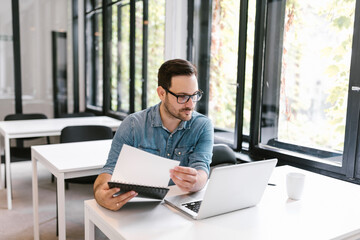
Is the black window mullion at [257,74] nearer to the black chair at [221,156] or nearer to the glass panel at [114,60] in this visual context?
the black chair at [221,156]

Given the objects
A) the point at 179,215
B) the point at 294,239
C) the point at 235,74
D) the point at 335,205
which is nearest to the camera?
the point at 294,239

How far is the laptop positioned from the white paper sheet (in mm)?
164

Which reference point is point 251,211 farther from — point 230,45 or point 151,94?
point 151,94

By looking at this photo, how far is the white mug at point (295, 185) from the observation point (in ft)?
4.98

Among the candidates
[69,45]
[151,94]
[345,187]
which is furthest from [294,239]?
[69,45]

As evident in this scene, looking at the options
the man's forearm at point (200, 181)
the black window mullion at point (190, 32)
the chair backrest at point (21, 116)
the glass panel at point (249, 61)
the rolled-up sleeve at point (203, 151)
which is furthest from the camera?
the chair backrest at point (21, 116)

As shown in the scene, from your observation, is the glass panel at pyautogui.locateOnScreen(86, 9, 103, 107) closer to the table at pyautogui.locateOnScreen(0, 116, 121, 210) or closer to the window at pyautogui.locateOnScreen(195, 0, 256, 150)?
the table at pyautogui.locateOnScreen(0, 116, 121, 210)

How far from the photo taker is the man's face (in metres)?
1.57

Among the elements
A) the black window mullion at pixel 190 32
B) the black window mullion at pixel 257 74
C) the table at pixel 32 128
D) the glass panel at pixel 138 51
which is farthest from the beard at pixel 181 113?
the glass panel at pixel 138 51

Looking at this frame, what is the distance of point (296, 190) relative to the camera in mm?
1528

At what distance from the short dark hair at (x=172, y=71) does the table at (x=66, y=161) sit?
83cm

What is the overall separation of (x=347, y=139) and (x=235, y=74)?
3.80 feet

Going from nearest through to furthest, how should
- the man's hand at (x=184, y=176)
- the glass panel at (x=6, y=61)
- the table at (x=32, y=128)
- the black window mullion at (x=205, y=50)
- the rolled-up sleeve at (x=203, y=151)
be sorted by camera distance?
the man's hand at (x=184, y=176), the rolled-up sleeve at (x=203, y=151), the table at (x=32, y=128), the black window mullion at (x=205, y=50), the glass panel at (x=6, y=61)

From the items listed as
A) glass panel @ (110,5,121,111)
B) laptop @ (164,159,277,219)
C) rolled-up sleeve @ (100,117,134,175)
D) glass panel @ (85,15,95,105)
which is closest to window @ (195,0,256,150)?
rolled-up sleeve @ (100,117,134,175)
